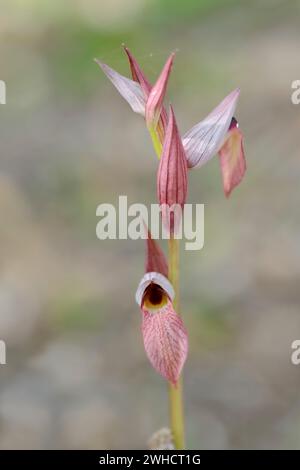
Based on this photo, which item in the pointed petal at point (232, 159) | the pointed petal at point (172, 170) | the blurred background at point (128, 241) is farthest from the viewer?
the blurred background at point (128, 241)

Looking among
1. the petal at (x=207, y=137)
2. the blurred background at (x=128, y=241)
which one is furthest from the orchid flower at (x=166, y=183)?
the blurred background at (x=128, y=241)

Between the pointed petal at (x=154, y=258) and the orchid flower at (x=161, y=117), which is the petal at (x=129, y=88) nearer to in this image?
the orchid flower at (x=161, y=117)

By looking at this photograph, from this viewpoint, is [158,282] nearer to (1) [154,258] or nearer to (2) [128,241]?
(1) [154,258]

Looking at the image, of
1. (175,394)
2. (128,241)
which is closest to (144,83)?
(175,394)

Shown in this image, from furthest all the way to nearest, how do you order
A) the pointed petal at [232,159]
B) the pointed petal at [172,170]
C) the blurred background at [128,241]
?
the blurred background at [128,241]
the pointed petal at [232,159]
the pointed petal at [172,170]

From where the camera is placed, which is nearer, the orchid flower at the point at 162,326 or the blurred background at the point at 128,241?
the orchid flower at the point at 162,326

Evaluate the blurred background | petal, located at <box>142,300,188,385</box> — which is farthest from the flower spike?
the blurred background

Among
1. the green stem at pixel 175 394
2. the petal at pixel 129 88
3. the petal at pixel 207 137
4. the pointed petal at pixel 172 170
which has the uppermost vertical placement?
the petal at pixel 129 88
